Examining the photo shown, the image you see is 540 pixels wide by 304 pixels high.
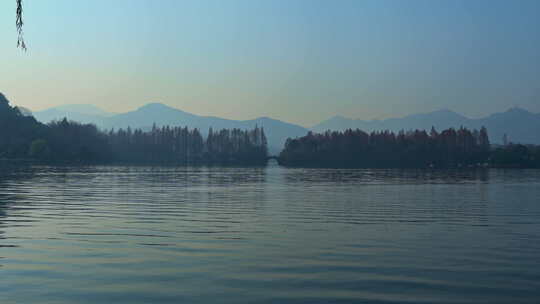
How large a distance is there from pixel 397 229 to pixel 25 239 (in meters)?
16.2

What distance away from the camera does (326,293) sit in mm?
13883

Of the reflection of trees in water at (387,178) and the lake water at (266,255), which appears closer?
the lake water at (266,255)

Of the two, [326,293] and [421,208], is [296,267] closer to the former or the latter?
[326,293]

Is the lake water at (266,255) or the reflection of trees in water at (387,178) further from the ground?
the reflection of trees in water at (387,178)

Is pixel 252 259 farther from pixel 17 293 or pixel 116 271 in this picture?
pixel 17 293

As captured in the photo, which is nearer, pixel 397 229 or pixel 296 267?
pixel 296 267

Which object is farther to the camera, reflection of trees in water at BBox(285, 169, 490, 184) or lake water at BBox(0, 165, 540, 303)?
reflection of trees in water at BBox(285, 169, 490, 184)

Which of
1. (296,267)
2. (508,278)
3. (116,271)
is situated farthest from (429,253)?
(116,271)

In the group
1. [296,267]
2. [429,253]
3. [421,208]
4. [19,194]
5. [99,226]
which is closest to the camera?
[296,267]

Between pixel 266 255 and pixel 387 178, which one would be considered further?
pixel 387 178

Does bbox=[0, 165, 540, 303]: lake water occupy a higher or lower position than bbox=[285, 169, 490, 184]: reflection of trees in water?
lower

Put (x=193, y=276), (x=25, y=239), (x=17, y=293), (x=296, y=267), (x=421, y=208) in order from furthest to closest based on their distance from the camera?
(x=421, y=208) < (x=25, y=239) < (x=296, y=267) < (x=193, y=276) < (x=17, y=293)

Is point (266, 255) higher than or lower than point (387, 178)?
lower

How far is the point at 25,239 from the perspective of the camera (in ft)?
72.5
